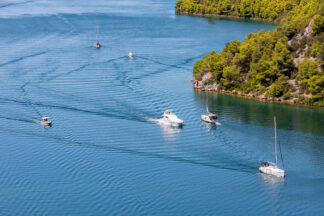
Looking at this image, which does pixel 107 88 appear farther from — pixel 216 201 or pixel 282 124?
pixel 216 201

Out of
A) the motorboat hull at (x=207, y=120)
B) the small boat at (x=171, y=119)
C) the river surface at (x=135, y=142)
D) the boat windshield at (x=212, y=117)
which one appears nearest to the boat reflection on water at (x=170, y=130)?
the river surface at (x=135, y=142)

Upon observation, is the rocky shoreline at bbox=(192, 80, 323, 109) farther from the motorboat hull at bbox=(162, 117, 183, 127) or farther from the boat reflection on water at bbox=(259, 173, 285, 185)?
the boat reflection on water at bbox=(259, 173, 285, 185)

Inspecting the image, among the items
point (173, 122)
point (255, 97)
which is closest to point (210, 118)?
point (173, 122)

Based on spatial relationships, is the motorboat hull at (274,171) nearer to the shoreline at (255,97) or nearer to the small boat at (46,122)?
the shoreline at (255,97)

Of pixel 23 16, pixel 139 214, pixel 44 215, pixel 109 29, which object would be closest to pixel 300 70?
pixel 139 214

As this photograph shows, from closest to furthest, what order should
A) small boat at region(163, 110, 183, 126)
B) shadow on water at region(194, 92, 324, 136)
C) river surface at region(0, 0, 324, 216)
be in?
river surface at region(0, 0, 324, 216), small boat at region(163, 110, 183, 126), shadow on water at region(194, 92, 324, 136)

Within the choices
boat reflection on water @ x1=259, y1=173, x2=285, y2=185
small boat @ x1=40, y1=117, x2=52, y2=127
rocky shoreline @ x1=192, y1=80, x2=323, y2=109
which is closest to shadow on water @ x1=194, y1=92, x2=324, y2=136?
rocky shoreline @ x1=192, y1=80, x2=323, y2=109
